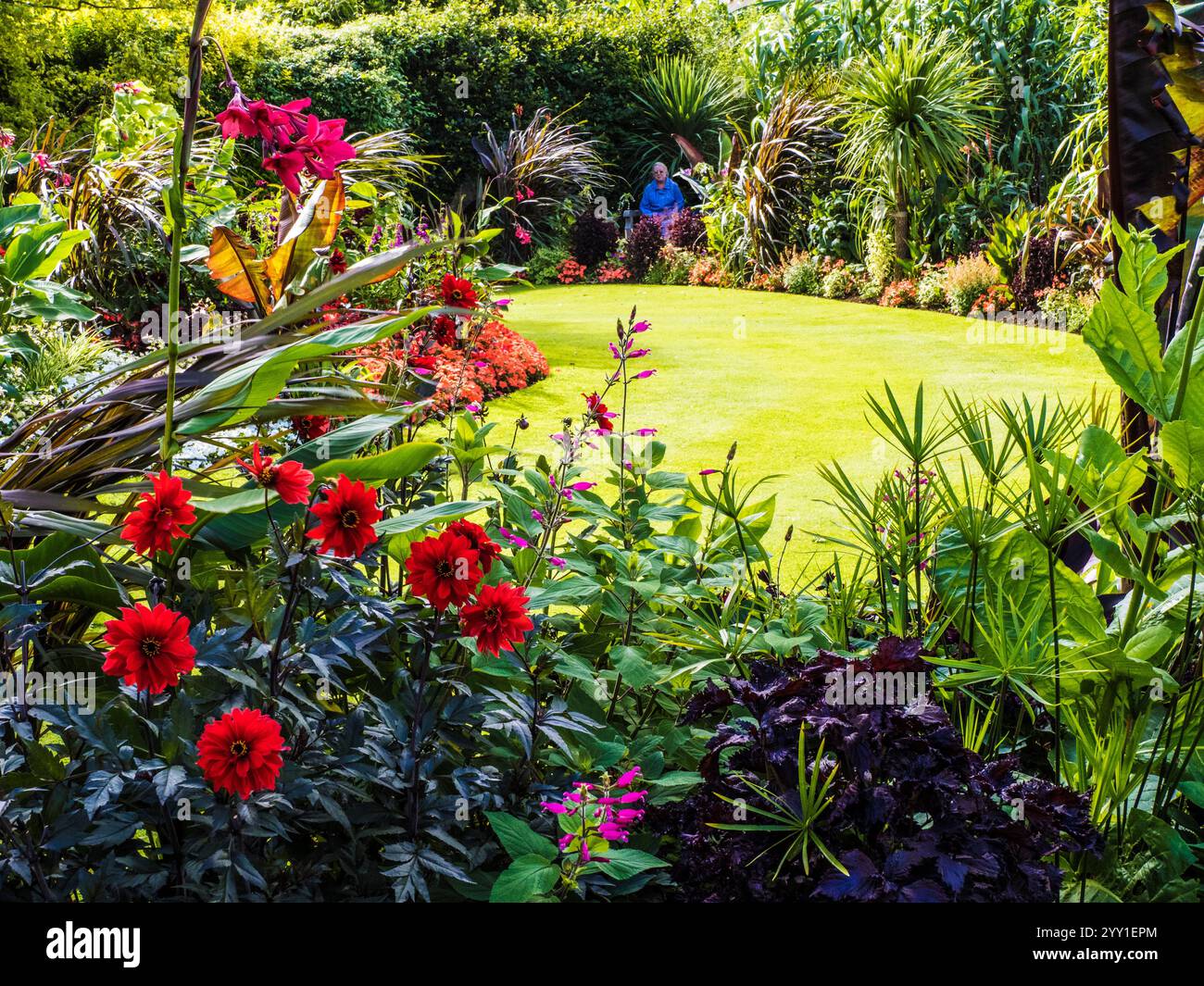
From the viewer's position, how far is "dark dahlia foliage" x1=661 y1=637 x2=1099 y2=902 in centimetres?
120

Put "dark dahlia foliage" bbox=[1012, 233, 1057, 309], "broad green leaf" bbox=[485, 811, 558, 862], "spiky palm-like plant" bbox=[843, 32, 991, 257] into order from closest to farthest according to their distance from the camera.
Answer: "broad green leaf" bbox=[485, 811, 558, 862]
"dark dahlia foliage" bbox=[1012, 233, 1057, 309]
"spiky palm-like plant" bbox=[843, 32, 991, 257]

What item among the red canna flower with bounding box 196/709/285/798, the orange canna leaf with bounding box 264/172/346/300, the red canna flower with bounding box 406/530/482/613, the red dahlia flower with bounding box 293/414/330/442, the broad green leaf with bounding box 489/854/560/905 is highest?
the orange canna leaf with bounding box 264/172/346/300

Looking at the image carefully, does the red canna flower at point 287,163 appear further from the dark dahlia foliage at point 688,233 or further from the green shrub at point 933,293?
the dark dahlia foliage at point 688,233

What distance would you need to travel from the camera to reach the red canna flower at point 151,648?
43.2 inches

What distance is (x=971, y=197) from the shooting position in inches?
347

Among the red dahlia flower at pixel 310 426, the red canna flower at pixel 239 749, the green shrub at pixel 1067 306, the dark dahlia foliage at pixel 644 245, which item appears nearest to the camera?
A: the red canna flower at pixel 239 749

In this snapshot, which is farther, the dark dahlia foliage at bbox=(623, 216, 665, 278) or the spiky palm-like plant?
the dark dahlia foliage at bbox=(623, 216, 665, 278)

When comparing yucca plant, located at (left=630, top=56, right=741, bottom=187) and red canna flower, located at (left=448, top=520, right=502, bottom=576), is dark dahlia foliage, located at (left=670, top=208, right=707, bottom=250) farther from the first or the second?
red canna flower, located at (left=448, top=520, right=502, bottom=576)

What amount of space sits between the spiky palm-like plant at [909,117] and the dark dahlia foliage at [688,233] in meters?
1.90

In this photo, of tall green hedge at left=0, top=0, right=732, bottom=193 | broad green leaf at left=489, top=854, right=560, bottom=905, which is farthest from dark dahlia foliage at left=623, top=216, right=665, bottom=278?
broad green leaf at left=489, top=854, right=560, bottom=905

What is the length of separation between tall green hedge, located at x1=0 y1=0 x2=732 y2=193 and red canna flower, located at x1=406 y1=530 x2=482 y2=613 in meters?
9.15

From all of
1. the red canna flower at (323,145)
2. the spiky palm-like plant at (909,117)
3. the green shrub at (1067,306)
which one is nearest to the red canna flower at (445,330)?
the red canna flower at (323,145)

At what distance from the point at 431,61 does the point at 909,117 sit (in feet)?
19.8

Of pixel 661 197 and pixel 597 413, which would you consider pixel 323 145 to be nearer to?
pixel 597 413
